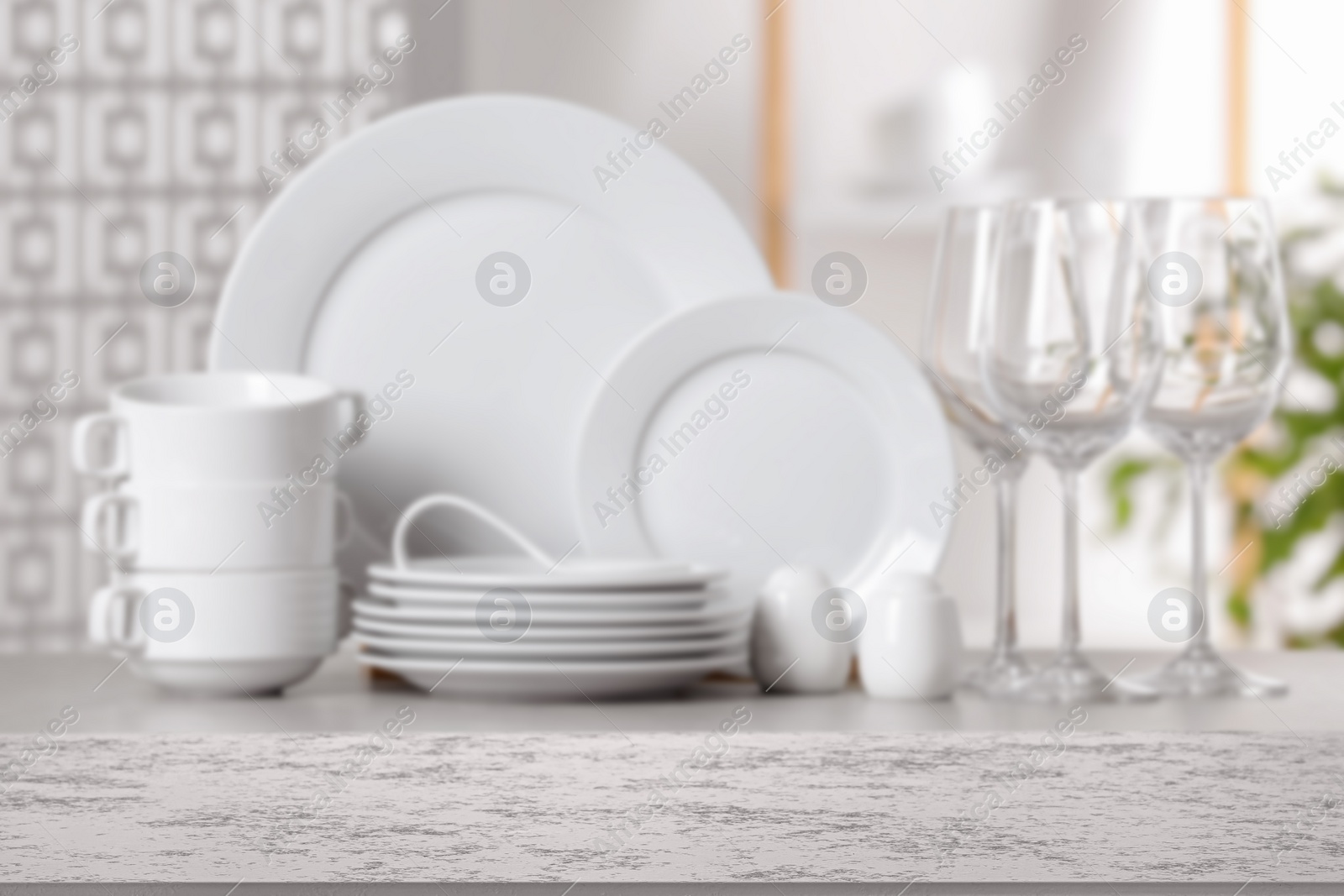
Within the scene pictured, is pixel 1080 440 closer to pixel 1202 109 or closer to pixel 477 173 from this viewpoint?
pixel 477 173

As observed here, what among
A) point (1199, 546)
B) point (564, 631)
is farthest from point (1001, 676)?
point (564, 631)

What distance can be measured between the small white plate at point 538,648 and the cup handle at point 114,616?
0.42 feet

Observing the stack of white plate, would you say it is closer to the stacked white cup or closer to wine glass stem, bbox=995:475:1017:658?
the stacked white cup

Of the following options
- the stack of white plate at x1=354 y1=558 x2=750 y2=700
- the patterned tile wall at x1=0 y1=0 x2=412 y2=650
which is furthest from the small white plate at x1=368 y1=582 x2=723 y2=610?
the patterned tile wall at x1=0 y1=0 x2=412 y2=650

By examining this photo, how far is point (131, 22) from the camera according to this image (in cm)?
158

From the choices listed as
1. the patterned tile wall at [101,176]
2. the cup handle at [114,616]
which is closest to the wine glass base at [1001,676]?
the cup handle at [114,616]

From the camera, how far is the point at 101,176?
1588mm

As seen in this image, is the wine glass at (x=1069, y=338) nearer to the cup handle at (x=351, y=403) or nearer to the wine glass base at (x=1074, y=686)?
the wine glass base at (x=1074, y=686)

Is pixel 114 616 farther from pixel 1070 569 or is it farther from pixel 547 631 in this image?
pixel 1070 569

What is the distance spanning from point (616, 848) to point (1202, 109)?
2.21 metres

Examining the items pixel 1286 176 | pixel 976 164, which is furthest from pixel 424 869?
pixel 1286 176

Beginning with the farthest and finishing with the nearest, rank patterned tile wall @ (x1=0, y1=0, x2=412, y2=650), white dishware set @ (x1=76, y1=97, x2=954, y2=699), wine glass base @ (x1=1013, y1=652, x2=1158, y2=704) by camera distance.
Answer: patterned tile wall @ (x1=0, y1=0, x2=412, y2=650), white dishware set @ (x1=76, y1=97, x2=954, y2=699), wine glass base @ (x1=1013, y1=652, x2=1158, y2=704)

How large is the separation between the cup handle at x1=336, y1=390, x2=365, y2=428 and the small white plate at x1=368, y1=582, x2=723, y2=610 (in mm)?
111

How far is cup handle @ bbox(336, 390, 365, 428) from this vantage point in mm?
768
